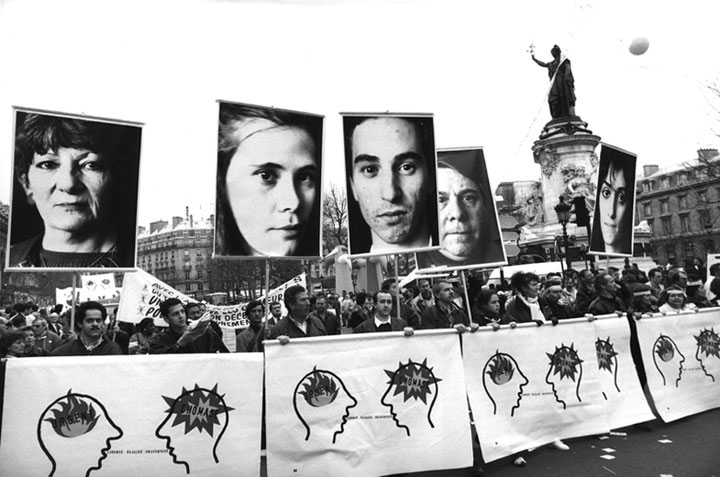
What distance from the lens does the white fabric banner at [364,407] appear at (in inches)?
164

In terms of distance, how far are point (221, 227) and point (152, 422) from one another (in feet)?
6.70

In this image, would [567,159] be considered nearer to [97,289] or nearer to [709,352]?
[97,289]

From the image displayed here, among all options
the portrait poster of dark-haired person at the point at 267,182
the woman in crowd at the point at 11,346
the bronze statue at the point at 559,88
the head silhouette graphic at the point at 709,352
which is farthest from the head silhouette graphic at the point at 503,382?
the bronze statue at the point at 559,88

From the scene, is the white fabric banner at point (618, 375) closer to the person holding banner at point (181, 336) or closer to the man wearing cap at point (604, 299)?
the man wearing cap at point (604, 299)

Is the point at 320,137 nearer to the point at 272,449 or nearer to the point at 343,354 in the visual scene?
the point at 343,354

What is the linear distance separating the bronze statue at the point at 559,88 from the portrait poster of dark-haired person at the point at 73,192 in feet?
98.4

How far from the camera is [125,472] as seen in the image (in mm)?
3807

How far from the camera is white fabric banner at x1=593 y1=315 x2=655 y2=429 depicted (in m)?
5.59

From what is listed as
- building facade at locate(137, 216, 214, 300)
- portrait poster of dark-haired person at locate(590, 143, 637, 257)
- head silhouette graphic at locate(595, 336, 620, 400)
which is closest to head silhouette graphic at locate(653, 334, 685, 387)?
head silhouette graphic at locate(595, 336, 620, 400)

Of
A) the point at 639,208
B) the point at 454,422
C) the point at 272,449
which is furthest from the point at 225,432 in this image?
the point at 639,208

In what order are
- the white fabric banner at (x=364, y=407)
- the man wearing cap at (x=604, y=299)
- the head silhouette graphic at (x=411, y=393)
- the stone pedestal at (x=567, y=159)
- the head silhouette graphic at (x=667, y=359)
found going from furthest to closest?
the stone pedestal at (x=567, y=159), the man wearing cap at (x=604, y=299), the head silhouette graphic at (x=667, y=359), the head silhouette graphic at (x=411, y=393), the white fabric banner at (x=364, y=407)

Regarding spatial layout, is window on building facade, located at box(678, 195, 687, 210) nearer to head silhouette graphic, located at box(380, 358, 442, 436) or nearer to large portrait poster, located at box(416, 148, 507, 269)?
large portrait poster, located at box(416, 148, 507, 269)

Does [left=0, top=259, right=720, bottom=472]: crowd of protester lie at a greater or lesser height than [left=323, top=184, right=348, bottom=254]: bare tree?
lesser

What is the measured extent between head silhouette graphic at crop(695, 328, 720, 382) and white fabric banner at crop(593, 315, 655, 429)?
110cm
